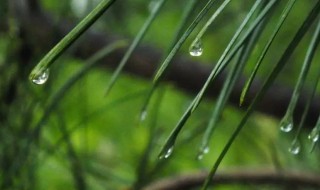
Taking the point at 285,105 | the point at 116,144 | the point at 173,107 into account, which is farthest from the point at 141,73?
the point at 116,144

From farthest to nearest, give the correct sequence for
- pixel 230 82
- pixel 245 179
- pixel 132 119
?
pixel 132 119 < pixel 245 179 < pixel 230 82

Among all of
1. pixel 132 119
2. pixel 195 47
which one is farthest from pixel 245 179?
pixel 195 47

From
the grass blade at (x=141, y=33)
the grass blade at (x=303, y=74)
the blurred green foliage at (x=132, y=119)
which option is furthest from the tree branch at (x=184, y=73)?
the grass blade at (x=303, y=74)

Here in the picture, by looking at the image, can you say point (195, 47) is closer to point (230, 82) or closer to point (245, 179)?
point (230, 82)

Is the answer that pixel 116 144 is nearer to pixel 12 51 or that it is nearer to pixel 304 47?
pixel 304 47

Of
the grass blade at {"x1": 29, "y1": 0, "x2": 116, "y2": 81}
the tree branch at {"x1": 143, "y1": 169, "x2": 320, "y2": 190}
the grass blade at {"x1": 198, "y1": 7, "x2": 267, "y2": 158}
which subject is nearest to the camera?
the grass blade at {"x1": 29, "y1": 0, "x2": 116, "y2": 81}

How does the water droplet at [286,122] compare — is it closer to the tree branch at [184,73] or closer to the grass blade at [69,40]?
the grass blade at [69,40]

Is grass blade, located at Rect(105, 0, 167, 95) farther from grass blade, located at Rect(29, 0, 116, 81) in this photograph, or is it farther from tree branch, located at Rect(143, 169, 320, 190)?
tree branch, located at Rect(143, 169, 320, 190)

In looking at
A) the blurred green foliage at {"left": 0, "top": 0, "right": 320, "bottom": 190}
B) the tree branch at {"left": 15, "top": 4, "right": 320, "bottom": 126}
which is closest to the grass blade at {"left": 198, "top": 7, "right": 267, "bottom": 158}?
the blurred green foliage at {"left": 0, "top": 0, "right": 320, "bottom": 190}
